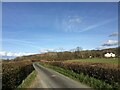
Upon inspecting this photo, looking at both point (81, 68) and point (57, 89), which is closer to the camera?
point (57, 89)

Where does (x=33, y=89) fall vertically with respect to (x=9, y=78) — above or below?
below

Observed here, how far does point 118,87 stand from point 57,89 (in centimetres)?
565

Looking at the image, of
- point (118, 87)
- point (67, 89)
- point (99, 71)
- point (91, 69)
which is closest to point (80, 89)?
point (67, 89)

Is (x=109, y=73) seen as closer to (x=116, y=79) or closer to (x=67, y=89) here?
(x=116, y=79)

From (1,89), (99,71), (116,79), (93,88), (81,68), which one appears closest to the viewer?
(1,89)

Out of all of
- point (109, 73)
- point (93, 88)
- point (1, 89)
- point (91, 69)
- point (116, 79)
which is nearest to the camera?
point (1, 89)

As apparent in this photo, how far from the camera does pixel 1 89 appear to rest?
1892 centimetres

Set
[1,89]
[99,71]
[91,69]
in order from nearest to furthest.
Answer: [1,89]
[99,71]
[91,69]

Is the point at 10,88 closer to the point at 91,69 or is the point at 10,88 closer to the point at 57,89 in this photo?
the point at 57,89

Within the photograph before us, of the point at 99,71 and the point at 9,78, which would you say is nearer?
the point at 9,78

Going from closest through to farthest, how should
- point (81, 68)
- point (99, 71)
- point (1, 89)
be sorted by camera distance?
1. point (1, 89)
2. point (99, 71)
3. point (81, 68)

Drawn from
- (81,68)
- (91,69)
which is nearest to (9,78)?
(91,69)

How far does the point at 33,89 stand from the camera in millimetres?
21391

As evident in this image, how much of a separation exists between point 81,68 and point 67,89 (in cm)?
1864
